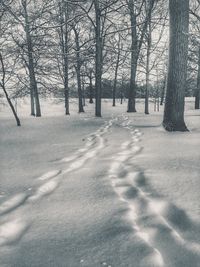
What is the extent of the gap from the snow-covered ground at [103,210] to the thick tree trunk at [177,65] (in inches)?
107

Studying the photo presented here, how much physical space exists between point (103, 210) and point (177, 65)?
5.54m

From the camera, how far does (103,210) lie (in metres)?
2.71

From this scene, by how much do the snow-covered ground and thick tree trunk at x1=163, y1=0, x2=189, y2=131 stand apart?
271 cm

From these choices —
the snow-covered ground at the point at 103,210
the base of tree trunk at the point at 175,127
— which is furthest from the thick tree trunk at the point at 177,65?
the snow-covered ground at the point at 103,210

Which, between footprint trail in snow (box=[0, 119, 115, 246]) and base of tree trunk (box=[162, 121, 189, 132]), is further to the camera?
base of tree trunk (box=[162, 121, 189, 132])

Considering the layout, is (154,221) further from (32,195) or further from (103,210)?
(32,195)

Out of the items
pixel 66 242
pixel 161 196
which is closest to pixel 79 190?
pixel 161 196

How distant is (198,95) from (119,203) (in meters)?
25.7

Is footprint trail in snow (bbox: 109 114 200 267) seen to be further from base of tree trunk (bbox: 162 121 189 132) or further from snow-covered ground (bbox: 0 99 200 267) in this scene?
base of tree trunk (bbox: 162 121 189 132)

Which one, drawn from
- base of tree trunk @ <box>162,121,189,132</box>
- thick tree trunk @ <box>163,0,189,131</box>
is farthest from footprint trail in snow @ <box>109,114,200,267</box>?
A: thick tree trunk @ <box>163,0,189,131</box>

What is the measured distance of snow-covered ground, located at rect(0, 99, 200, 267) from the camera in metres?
1.99

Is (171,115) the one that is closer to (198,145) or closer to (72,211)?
(198,145)

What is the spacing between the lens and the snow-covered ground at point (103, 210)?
6.53 feet

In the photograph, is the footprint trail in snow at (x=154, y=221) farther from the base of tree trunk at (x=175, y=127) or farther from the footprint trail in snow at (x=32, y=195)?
the base of tree trunk at (x=175, y=127)
